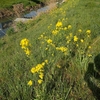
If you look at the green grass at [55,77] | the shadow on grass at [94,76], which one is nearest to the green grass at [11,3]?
the green grass at [55,77]

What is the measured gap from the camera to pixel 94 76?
5.43 metres

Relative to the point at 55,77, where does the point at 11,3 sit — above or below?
below

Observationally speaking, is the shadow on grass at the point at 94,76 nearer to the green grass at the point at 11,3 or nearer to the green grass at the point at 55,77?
the green grass at the point at 55,77

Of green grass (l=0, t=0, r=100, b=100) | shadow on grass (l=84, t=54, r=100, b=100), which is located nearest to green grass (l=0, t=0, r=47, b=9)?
green grass (l=0, t=0, r=100, b=100)

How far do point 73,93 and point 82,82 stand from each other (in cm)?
40

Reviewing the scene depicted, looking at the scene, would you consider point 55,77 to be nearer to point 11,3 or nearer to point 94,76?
point 94,76

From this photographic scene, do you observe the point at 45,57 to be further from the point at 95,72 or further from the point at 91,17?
the point at 91,17

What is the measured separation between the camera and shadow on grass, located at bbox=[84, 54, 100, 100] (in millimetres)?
4937

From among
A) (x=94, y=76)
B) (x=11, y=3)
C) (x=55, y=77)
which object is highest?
(x=55, y=77)

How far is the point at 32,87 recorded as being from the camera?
4727 millimetres

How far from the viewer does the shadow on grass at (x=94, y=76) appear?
194 inches

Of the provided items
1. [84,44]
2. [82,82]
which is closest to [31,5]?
[84,44]

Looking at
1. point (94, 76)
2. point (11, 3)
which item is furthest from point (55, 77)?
point (11, 3)

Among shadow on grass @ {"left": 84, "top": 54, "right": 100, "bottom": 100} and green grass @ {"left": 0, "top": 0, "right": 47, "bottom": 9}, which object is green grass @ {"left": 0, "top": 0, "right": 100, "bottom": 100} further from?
green grass @ {"left": 0, "top": 0, "right": 47, "bottom": 9}
